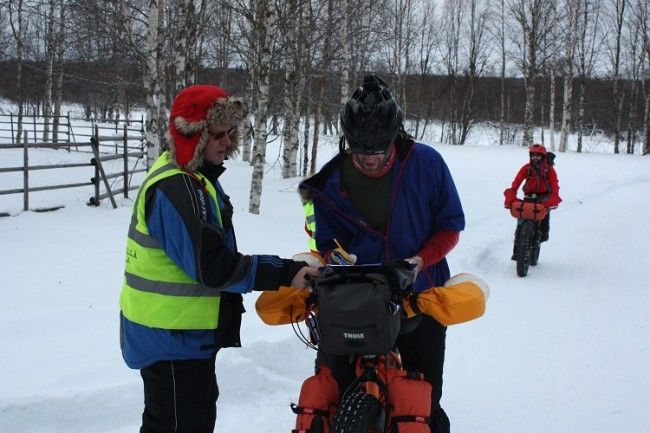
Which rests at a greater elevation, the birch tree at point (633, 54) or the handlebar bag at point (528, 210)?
the birch tree at point (633, 54)

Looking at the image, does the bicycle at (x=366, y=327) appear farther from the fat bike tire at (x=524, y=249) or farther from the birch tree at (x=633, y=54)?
the birch tree at (x=633, y=54)

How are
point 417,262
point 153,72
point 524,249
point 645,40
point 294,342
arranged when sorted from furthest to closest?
point 645,40 < point 153,72 < point 524,249 < point 294,342 < point 417,262

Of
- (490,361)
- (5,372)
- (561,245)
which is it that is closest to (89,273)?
(5,372)

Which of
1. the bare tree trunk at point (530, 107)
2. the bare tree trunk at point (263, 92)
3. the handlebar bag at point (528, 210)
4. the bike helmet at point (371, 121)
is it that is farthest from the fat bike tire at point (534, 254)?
the bare tree trunk at point (530, 107)

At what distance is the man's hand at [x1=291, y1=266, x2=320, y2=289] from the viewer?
262 centimetres

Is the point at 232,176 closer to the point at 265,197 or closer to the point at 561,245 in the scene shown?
the point at 265,197

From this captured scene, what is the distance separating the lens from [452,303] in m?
2.58

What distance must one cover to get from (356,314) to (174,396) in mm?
968

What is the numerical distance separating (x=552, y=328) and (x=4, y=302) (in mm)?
5626

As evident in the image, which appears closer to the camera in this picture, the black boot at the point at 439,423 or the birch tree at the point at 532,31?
the black boot at the point at 439,423

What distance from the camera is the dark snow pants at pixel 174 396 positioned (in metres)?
2.74

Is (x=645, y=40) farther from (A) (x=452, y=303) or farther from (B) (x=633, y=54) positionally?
(A) (x=452, y=303)

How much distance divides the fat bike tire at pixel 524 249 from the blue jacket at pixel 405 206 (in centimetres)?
609

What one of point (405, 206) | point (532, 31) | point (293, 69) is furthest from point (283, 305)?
point (532, 31)
